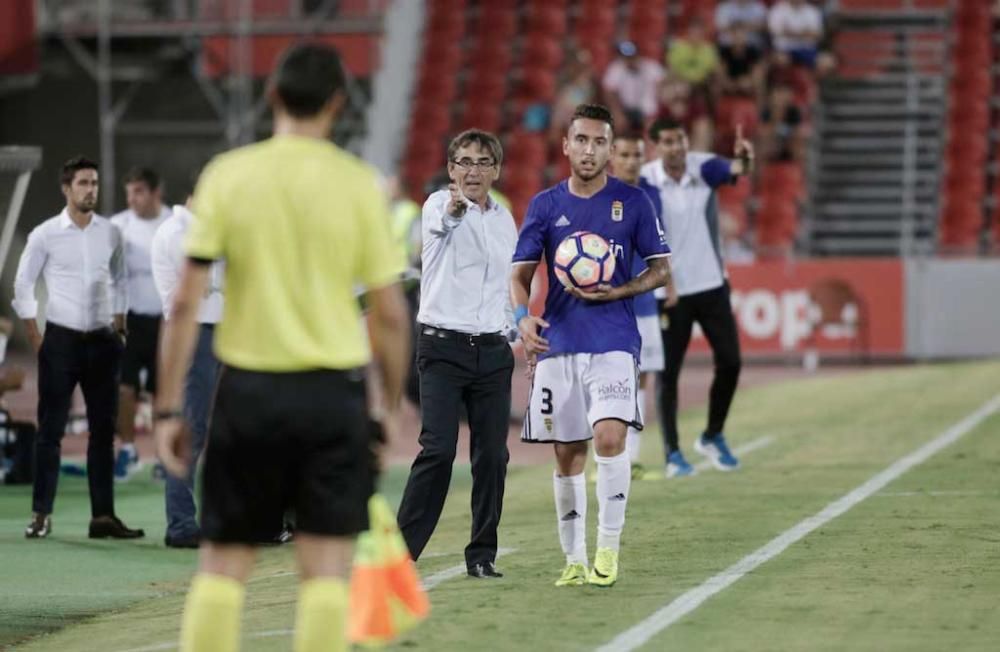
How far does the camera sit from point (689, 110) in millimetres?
27859

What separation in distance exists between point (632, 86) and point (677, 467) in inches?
550

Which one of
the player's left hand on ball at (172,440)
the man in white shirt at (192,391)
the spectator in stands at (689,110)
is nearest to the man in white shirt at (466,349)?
the man in white shirt at (192,391)

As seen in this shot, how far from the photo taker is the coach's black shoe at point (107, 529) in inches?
504

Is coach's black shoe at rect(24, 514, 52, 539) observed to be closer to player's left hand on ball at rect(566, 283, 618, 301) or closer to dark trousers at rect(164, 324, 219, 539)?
dark trousers at rect(164, 324, 219, 539)

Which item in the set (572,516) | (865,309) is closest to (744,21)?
(865,309)

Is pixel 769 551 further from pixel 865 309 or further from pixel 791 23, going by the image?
pixel 791 23

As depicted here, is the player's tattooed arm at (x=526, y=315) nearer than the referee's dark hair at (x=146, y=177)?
Yes

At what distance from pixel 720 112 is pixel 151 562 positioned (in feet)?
61.4

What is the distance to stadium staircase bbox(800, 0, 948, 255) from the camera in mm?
29938

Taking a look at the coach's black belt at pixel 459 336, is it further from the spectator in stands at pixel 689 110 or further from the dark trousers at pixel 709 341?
the spectator in stands at pixel 689 110

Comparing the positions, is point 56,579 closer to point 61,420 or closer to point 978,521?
point 61,420

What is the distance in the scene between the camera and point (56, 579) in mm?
11141

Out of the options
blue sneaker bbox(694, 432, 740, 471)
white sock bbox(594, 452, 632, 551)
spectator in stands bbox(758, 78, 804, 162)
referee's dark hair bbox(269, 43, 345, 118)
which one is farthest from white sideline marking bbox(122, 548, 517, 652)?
spectator in stands bbox(758, 78, 804, 162)

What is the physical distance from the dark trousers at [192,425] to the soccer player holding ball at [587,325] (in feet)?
10.1
